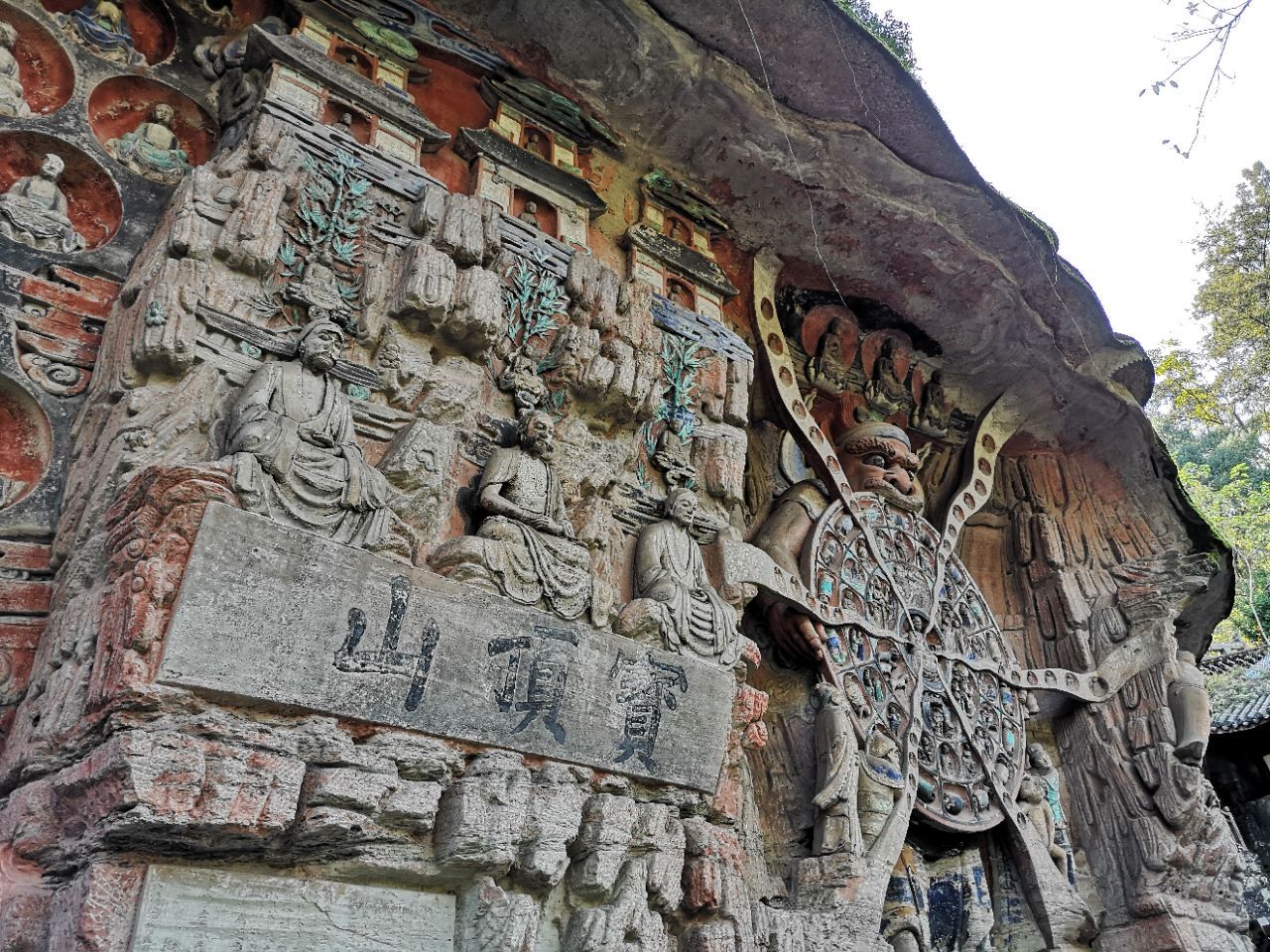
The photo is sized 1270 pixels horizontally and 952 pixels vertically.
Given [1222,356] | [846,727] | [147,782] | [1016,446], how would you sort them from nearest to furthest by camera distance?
1. [147,782]
2. [846,727]
3. [1016,446]
4. [1222,356]

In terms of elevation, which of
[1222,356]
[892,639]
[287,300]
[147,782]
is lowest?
[147,782]

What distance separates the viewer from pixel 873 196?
267 inches

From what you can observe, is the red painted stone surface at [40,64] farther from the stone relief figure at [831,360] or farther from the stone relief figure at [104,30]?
the stone relief figure at [831,360]

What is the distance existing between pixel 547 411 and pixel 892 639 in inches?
114

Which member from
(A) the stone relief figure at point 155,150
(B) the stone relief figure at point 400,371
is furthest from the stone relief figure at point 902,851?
(A) the stone relief figure at point 155,150

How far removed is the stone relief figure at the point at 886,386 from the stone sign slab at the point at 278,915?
5416 millimetres

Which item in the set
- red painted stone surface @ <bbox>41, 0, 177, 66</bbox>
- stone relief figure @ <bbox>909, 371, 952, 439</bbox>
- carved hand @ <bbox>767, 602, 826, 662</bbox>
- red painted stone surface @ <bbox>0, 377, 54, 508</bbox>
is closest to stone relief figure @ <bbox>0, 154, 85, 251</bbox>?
red painted stone surface @ <bbox>0, 377, 54, 508</bbox>

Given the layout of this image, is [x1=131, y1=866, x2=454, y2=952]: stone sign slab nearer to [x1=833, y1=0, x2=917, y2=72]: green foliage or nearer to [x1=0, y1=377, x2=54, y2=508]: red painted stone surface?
[x1=0, y1=377, x2=54, y2=508]: red painted stone surface

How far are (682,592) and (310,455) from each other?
6.44 feet

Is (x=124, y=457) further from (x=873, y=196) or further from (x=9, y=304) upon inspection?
(x=873, y=196)

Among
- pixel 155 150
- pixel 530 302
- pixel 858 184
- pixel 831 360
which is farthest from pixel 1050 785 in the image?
pixel 155 150

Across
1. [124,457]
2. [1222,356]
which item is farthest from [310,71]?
[1222,356]

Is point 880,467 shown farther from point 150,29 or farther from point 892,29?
point 150,29

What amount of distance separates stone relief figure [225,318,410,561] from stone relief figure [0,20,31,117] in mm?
1922
